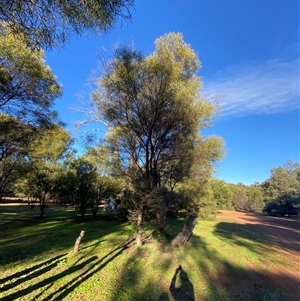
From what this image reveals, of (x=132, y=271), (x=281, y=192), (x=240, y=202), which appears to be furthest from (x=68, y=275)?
(x=240, y=202)

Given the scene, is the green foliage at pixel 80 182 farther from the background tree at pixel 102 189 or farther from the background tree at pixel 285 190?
the background tree at pixel 285 190

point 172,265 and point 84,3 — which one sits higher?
point 84,3

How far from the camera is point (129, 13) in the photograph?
8.04 feet

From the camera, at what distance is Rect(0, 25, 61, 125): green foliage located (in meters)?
5.52

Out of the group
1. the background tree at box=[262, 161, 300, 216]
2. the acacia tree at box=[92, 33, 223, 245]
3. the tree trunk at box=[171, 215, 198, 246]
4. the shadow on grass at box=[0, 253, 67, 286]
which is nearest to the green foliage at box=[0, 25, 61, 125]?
the acacia tree at box=[92, 33, 223, 245]

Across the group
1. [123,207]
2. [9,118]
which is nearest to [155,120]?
[9,118]

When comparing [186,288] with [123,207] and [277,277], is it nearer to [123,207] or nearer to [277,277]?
[277,277]

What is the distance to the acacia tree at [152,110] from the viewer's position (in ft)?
23.7

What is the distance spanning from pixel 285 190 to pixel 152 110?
34.1 metres

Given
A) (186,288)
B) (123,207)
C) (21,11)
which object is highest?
(21,11)

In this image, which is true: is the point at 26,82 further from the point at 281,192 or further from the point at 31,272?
the point at 281,192

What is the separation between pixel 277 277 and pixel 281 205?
34313mm

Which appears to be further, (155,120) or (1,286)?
(155,120)

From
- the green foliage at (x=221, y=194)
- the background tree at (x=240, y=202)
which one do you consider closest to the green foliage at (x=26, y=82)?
the green foliage at (x=221, y=194)
